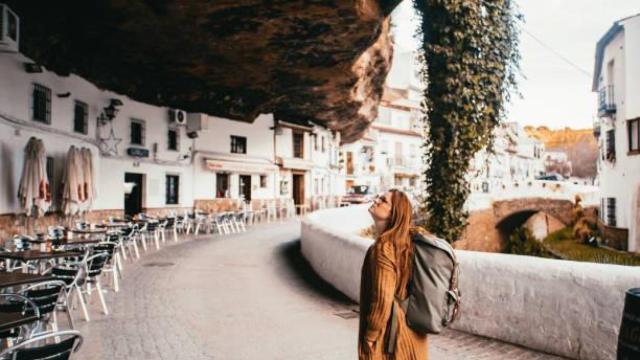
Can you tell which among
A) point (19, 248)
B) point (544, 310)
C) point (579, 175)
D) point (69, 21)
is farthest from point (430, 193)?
point (579, 175)

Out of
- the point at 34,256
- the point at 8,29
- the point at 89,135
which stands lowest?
the point at 34,256

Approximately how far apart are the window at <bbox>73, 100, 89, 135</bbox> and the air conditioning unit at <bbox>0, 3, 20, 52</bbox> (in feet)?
18.4

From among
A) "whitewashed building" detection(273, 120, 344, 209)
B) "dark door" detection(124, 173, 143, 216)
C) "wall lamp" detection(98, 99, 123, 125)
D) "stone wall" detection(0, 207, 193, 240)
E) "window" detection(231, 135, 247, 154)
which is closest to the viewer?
"stone wall" detection(0, 207, 193, 240)

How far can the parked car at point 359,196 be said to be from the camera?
101 feet

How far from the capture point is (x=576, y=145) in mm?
83875

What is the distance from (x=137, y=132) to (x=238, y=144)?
6.76 m

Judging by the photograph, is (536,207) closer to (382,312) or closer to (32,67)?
(32,67)

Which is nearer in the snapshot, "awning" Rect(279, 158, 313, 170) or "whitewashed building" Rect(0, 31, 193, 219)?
"whitewashed building" Rect(0, 31, 193, 219)

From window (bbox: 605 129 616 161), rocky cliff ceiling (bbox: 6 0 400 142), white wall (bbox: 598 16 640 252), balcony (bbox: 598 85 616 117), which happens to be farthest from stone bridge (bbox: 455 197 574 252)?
rocky cliff ceiling (bbox: 6 0 400 142)

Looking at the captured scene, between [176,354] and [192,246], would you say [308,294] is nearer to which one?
[176,354]

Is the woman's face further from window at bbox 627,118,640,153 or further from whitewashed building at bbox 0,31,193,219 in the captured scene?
window at bbox 627,118,640,153

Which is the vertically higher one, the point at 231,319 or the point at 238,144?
A: the point at 238,144

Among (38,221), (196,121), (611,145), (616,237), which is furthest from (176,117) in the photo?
(616,237)

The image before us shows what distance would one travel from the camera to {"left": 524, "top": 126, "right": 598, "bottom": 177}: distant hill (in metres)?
76.5
